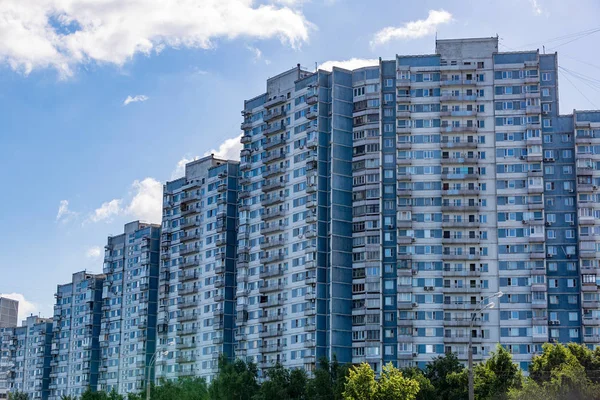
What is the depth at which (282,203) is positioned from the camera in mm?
146875

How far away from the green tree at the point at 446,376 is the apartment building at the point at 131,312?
257ft

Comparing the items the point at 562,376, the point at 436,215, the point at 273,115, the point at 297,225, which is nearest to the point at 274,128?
the point at 273,115

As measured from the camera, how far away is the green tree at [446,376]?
10512cm

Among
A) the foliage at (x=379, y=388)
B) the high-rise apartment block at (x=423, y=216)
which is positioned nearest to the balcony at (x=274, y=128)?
the high-rise apartment block at (x=423, y=216)

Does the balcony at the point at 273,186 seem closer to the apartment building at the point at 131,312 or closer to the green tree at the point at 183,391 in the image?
the green tree at the point at 183,391

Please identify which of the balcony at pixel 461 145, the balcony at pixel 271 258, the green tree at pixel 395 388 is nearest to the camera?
the green tree at pixel 395 388

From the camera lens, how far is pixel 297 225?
143 metres

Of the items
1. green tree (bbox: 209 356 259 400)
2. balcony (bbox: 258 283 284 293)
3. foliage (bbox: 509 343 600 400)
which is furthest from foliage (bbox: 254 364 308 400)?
foliage (bbox: 509 343 600 400)

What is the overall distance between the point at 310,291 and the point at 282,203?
17005 millimetres

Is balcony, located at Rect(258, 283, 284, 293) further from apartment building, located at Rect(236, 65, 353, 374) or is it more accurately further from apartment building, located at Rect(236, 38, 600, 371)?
apartment building, located at Rect(236, 38, 600, 371)

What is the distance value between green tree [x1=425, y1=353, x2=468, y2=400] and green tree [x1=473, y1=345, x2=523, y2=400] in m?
9.08

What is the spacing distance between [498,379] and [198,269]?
82.3 metres

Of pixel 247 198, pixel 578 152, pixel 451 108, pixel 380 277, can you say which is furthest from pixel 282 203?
pixel 578 152

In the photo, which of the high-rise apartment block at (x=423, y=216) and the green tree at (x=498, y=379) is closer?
the green tree at (x=498, y=379)
